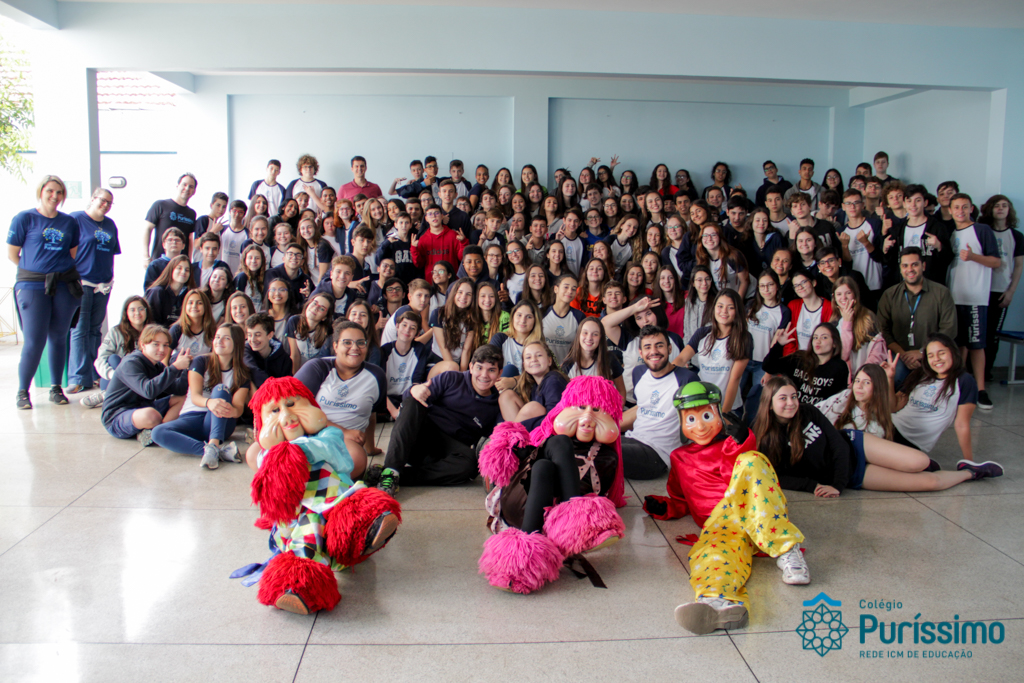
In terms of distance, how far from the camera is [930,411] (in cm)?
460

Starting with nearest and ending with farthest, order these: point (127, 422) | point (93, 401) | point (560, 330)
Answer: point (127, 422), point (560, 330), point (93, 401)

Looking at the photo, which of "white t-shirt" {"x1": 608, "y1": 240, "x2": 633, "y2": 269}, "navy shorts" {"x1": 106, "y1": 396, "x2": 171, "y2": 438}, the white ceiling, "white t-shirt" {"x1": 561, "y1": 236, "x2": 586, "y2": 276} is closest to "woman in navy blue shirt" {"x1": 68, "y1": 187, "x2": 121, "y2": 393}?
"navy shorts" {"x1": 106, "y1": 396, "x2": 171, "y2": 438}

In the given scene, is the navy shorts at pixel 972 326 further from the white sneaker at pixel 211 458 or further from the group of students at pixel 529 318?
the white sneaker at pixel 211 458

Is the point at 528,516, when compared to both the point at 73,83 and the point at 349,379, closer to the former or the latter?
the point at 349,379

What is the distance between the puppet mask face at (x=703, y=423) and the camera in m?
3.41

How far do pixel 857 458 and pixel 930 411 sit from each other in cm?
83

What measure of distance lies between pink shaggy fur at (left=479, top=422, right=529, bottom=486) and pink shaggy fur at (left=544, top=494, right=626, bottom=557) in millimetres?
364

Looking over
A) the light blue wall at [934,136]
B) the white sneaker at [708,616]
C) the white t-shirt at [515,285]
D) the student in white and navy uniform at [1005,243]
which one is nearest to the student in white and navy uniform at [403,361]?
the white t-shirt at [515,285]

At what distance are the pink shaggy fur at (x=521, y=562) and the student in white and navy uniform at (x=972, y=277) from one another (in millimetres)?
5270

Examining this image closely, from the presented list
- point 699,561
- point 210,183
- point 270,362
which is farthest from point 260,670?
point 210,183

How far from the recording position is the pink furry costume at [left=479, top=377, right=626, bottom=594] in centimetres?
293

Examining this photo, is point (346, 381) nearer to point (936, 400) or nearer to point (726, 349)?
point (726, 349)

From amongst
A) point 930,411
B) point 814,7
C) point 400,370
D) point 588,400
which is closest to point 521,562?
point 588,400

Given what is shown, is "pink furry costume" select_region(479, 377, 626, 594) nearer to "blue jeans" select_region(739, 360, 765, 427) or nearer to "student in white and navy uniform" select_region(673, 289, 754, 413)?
"student in white and navy uniform" select_region(673, 289, 754, 413)
